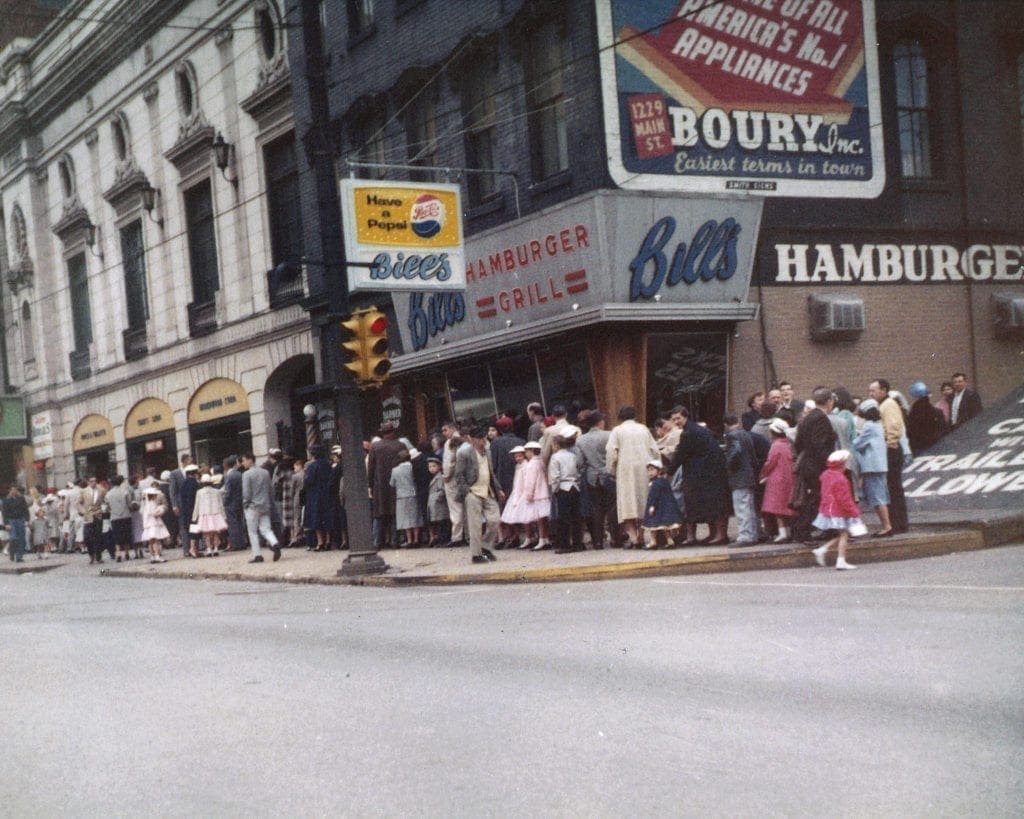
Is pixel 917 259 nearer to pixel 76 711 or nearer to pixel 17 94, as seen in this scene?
pixel 76 711

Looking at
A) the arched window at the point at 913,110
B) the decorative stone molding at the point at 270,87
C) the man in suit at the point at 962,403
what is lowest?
the man in suit at the point at 962,403

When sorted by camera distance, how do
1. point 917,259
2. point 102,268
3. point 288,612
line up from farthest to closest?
point 102,268, point 917,259, point 288,612

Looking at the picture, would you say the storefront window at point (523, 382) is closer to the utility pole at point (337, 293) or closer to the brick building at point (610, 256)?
the brick building at point (610, 256)

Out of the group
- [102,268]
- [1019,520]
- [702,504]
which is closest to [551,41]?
[702,504]

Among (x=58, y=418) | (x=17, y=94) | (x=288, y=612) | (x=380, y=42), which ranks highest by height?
(x=17, y=94)

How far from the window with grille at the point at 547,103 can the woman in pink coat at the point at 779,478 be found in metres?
6.89

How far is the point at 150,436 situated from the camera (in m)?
35.5

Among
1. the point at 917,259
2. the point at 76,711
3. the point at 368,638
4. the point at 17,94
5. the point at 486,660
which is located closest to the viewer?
the point at 76,711

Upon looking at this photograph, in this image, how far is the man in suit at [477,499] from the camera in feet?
54.4

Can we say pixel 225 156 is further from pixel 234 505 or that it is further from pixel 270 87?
Answer: pixel 234 505

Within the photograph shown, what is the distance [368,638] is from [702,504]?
20.8ft

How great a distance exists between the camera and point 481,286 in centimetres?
2262

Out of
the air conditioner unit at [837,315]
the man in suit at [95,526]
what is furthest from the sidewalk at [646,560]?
the man in suit at [95,526]

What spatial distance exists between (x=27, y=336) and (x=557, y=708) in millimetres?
38635
